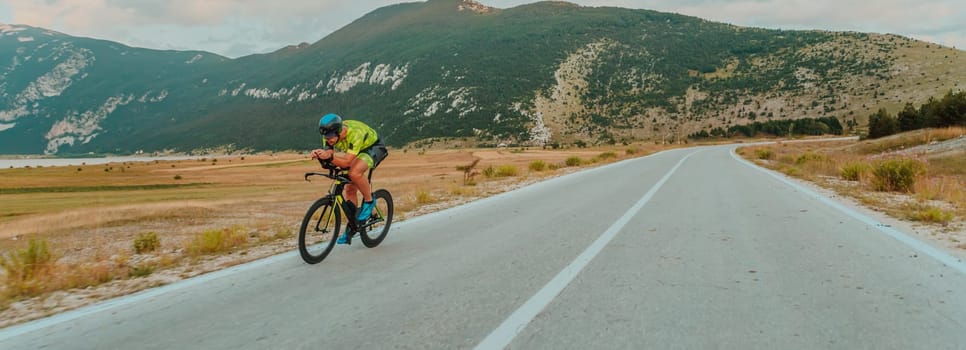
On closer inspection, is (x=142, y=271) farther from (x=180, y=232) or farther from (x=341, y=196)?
(x=180, y=232)

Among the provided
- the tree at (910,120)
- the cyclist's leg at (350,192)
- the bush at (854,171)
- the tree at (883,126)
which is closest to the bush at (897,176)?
the bush at (854,171)

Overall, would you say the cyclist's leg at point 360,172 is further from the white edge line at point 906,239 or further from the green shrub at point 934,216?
the green shrub at point 934,216

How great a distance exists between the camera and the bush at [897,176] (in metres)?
14.2

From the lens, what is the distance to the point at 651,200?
1245cm

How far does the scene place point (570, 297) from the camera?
462 cm

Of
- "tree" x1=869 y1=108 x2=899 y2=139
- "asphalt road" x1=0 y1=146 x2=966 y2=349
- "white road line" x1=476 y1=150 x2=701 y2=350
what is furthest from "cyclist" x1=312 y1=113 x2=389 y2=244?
"tree" x1=869 y1=108 x2=899 y2=139

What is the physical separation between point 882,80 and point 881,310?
113m

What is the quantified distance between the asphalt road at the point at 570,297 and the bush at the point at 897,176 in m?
7.56

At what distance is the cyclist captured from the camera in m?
6.64

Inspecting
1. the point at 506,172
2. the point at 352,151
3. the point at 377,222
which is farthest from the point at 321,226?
the point at 506,172

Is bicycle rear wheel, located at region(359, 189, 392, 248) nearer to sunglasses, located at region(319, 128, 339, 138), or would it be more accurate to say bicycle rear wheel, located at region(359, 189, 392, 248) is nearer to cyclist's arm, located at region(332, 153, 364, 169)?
cyclist's arm, located at region(332, 153, 364, 169)

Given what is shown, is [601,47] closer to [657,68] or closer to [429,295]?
[657,68]

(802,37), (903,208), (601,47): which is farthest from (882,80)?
(903,208)

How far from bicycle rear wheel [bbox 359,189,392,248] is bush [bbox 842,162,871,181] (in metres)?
15.4
